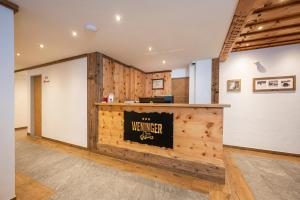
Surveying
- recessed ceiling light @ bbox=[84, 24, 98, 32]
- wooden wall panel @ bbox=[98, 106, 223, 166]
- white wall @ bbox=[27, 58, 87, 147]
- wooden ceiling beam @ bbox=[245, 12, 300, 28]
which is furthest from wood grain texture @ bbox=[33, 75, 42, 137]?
wooden ceiling beam @ bbox=[245, 12, 300, 28]

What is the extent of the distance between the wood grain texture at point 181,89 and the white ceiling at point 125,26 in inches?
58.4

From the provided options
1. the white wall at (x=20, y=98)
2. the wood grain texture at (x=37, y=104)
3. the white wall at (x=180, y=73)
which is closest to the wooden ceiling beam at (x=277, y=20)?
the white wall at (x=180, y=73)

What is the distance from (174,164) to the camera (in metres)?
2.48

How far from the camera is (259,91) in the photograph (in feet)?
11.6

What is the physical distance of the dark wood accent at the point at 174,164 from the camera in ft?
7.23

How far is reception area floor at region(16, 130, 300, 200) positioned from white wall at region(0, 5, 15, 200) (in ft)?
1.22

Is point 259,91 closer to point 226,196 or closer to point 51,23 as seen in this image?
point 226,196

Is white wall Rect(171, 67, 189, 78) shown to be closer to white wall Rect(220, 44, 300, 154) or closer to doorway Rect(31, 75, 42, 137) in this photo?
white wall Rect(220, 44, 300, 154)

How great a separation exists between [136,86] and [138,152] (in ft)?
9.44

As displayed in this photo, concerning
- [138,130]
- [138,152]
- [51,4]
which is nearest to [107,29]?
[51,4]

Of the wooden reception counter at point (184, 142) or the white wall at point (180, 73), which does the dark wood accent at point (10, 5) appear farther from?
the white wall at point (180, 73)

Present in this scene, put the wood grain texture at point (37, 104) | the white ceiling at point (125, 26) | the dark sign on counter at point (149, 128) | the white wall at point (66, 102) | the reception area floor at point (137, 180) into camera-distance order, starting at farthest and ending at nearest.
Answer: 1. the wood grain texture at point (37, 104)
2. the white wall at point (66, 102)
3. the dark sign on counter at point (149, 128)
4. the reception area floor at point (137, 180)
5. the white ceiling at point (125, 26)

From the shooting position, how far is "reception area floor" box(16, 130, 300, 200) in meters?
1.89

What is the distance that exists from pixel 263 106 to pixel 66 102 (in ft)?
18.1
